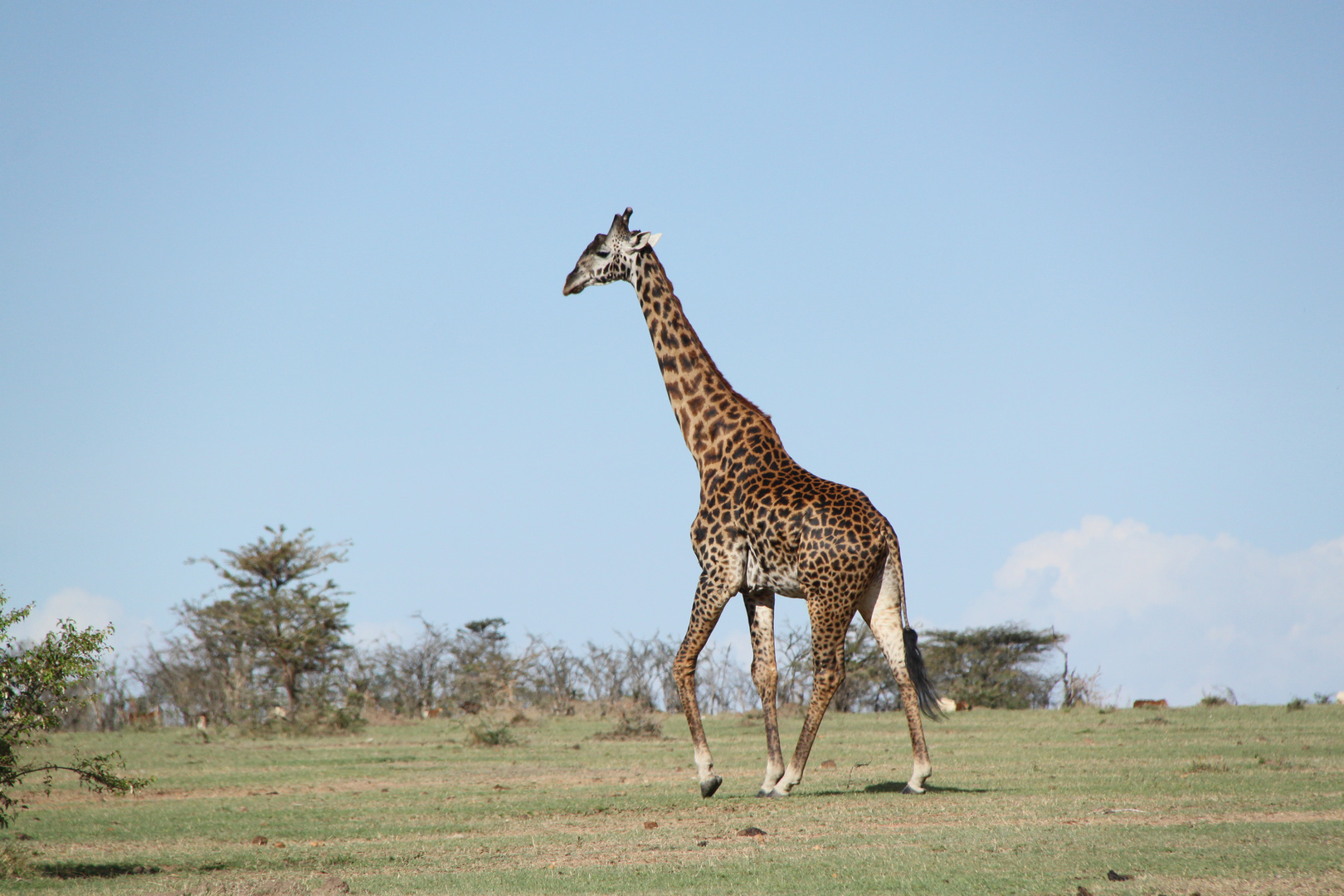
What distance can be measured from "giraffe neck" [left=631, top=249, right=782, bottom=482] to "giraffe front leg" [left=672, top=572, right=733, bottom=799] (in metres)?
1.12

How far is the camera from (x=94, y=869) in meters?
7.68

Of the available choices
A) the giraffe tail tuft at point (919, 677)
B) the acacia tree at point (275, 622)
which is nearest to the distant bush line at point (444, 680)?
the acacia tree at point (275, 622)

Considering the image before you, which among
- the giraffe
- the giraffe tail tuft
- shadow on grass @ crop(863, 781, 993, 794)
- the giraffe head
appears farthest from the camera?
the giraffe head

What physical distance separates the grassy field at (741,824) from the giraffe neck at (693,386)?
3.01 metres

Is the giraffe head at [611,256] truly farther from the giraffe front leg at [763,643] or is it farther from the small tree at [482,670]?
the small tree at [482,670]

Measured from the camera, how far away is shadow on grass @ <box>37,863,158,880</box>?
7.48 metres

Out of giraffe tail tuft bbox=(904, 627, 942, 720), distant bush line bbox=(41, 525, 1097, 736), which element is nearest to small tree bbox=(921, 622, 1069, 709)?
distant bush line bbox=(41, 525, 1097, 736)

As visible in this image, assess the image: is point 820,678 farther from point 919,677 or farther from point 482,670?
point 482,670

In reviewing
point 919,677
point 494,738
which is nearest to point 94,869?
point 919,677

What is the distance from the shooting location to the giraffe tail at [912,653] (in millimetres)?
9828

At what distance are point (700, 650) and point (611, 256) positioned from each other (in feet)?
12.8

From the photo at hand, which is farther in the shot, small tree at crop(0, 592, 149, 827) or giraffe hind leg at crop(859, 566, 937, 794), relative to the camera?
giraffe hind leg at crop(859, 566, 937, 794)

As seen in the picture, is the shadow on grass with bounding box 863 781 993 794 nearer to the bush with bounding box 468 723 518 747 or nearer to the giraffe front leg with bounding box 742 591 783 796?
the giraffe front leg with bounding box 742 591 783 796

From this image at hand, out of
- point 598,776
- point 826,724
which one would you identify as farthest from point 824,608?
point 826,724
